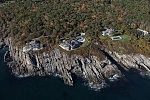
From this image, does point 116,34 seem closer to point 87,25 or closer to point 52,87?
point 87,25

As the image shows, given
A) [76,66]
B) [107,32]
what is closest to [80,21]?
[107,32]

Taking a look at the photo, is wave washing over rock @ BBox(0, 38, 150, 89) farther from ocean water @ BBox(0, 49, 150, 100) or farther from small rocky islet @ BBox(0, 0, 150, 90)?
ocean water @ BBox(0, 49, 150, 100)

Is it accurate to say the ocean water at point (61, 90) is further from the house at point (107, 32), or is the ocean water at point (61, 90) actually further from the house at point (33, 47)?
the house at point (107, 32)

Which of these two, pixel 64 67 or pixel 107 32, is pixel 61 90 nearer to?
pixel 64 67

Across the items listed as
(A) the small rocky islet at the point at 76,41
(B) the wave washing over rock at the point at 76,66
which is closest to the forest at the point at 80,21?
(A) the small rocky islet at the point at 76,41

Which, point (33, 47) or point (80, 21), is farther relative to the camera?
point (80, 21)

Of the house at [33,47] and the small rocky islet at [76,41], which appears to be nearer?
the small rocky islet at [76,41]
